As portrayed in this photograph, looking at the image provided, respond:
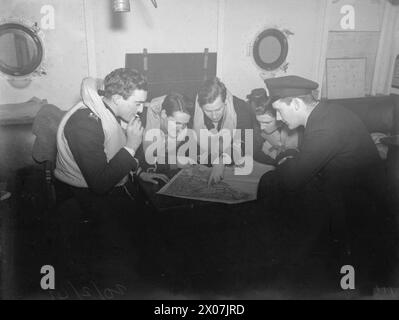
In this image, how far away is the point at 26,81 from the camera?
264 cm

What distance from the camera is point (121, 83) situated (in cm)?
155

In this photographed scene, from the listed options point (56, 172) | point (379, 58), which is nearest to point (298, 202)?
point (56, 172)

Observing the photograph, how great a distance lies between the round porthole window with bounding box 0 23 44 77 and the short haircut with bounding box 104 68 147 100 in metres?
1.32

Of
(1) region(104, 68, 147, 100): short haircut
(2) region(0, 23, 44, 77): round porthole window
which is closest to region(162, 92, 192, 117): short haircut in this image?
(1) region(104, 68, 147, 100): short haircut

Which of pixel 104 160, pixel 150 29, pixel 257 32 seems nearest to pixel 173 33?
pixel 150 29

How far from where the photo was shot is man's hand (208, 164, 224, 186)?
1583mm

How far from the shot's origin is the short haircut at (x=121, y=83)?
5.06ft

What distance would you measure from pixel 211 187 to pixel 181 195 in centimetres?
16

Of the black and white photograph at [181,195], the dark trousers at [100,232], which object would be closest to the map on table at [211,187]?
the black and white photograph at [181,195]

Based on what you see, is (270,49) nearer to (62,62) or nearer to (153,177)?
(62,62)

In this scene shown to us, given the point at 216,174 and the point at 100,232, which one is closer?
the point at 100,232

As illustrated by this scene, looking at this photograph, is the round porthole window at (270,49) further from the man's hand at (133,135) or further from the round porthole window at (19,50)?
the man's hand at (133,135)

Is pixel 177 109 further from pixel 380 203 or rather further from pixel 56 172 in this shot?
pixel 380 203

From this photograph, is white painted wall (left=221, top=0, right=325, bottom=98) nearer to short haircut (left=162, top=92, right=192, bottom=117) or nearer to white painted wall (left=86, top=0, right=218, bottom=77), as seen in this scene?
white painted wall (left=86, top=0, right=218, bottom=77)
